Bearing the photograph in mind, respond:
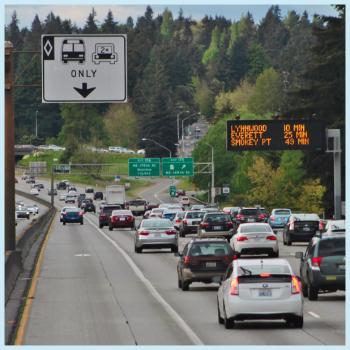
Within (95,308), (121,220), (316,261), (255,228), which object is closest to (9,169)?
(255,228)

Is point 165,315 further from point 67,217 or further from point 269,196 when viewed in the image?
point 269,196

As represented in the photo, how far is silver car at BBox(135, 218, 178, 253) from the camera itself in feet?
186

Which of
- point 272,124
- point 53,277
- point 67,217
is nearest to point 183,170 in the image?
point 67,217

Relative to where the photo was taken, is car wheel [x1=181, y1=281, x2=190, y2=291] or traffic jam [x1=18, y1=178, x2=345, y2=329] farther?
car wheel [x1=181, y1=281, x2=190, y2=291]

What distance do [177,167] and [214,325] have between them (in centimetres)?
10060

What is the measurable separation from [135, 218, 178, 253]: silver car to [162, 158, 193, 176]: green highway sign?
A: 226 ft

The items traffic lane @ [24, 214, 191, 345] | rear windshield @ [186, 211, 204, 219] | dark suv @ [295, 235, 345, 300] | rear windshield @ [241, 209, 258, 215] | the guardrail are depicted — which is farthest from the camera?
rear windshield @ [241, 209, 258, 215]

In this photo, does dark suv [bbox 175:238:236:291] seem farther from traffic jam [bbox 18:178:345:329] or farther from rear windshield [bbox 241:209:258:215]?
rear windshield [bbox 241:209:258:215]

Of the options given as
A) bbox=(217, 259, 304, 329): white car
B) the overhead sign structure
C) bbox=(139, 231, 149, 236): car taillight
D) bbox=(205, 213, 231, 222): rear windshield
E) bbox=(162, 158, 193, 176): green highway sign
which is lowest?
bbox=(139, 231, 149, 236): car taillight

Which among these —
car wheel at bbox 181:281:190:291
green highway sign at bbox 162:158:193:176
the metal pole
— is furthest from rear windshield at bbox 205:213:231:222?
green highway sign at bbox 162:158:193:176

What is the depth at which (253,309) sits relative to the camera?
988 inches

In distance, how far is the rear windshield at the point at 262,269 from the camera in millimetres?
25344

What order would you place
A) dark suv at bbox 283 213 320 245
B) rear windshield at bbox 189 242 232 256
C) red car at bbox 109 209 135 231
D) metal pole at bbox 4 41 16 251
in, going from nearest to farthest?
rear windshield at bbox 189 242 232 256, metal pole at bbox 4 41 16 251, dark suv at bbox 283 213 320 245, red car at bbox 109 209 135 231

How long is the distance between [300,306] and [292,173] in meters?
99.4
